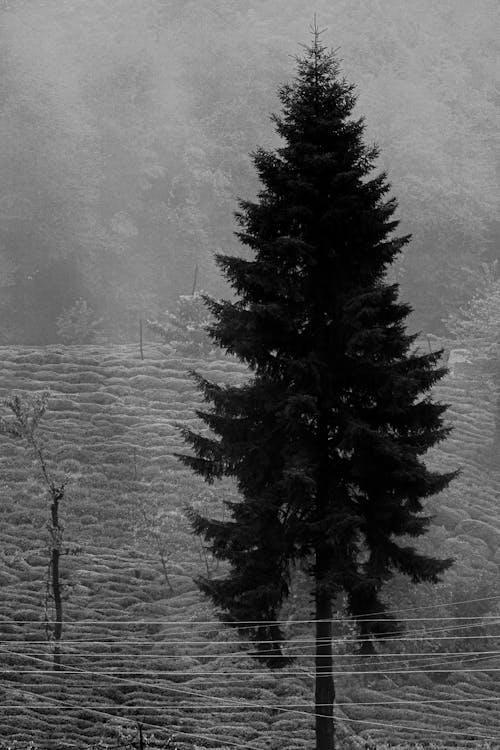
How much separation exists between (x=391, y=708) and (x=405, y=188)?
62442 mm

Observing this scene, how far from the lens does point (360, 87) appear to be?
90.8 metres

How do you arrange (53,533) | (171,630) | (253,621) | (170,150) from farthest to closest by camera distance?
(170,150)
(171,630)
(53,533)
(253,621)

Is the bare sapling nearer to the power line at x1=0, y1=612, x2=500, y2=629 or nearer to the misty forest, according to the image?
the misty forest

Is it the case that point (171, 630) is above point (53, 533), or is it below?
below

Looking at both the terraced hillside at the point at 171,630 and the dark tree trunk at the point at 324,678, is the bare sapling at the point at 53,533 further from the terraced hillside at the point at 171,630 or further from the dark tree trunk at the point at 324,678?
the dark tree trunk at the point at 324,678

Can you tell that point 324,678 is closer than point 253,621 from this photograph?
No

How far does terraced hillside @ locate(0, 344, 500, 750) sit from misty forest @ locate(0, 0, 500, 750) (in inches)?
4.9

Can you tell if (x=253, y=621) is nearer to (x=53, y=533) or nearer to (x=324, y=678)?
(x=324, y=678)

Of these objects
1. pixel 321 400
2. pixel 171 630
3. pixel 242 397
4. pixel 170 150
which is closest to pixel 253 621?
pixel 242 397

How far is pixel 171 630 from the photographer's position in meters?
28.6

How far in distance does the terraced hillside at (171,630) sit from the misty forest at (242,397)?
0.13 m

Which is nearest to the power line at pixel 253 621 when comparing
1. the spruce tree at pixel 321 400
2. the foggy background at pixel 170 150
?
the spruce tree at pixel 321 400

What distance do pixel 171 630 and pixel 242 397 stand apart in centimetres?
1501

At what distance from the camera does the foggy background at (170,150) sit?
7250 cm
